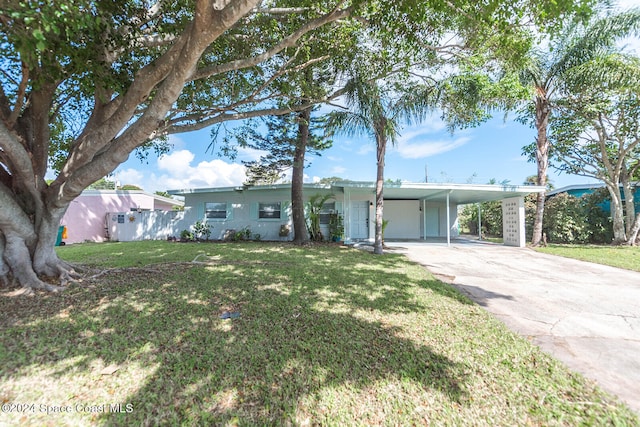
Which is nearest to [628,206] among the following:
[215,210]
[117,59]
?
[117,59]

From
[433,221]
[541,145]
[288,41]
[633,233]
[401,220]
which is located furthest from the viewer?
[433,221]

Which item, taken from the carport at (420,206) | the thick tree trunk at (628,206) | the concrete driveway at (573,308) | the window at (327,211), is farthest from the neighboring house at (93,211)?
the thick tree trunk at (628,206)

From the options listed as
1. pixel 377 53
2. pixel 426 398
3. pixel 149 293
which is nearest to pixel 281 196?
pixel 377 53

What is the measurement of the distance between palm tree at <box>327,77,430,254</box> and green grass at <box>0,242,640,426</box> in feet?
18.5

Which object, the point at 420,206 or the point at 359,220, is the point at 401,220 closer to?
the point at 420,206

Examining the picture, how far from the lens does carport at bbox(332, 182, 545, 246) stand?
11.1 meters

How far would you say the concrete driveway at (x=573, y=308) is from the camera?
2.43 metres

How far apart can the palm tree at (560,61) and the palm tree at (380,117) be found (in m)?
4.42

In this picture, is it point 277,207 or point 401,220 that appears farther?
point 401,220

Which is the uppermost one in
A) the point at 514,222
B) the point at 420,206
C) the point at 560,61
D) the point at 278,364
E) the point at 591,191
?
the point at 560,61

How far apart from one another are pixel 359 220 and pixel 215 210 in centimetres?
775

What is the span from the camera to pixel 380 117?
27.1ft

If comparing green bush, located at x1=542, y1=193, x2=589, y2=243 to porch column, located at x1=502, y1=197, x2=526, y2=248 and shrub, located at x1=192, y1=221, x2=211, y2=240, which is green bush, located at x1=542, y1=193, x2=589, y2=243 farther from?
shrub, located at x1=192, y1=221, x2=211, y2=240

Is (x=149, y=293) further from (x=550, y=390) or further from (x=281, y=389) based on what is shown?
(x=550, y=390)
